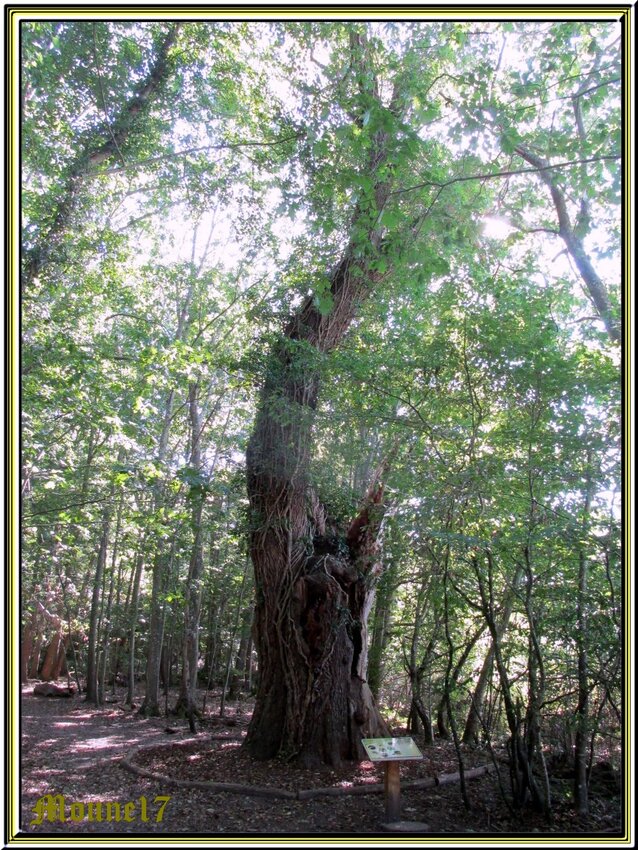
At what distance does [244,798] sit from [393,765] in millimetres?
1811

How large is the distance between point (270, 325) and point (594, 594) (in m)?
5.23

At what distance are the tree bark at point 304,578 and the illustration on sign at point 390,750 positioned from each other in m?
2.13

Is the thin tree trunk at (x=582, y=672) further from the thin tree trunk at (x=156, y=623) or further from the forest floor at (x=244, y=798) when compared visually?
the thin tree trunk at (x=156, y=623)

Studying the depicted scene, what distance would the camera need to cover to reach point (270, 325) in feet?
24.8

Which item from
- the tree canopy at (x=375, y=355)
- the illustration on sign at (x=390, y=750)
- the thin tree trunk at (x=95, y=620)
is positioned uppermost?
the tree canopy at (x=375, y=355)

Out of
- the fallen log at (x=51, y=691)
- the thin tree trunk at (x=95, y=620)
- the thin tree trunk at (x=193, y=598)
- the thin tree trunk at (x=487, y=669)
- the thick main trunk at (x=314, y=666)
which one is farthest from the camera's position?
the fallen log at (x=51, y=691)

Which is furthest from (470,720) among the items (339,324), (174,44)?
(174,44)

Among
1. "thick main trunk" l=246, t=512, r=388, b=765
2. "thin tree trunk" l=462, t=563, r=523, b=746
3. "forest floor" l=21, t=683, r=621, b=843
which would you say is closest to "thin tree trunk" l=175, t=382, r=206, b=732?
"forest floor" l=21, t=683, r=621, b=843

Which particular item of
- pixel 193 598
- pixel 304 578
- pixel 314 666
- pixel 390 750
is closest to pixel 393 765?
pixel 390 750

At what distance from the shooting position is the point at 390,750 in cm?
407

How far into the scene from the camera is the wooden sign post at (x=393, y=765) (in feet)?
13.2

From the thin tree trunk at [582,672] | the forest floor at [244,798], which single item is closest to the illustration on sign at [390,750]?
the forest floor at [244,798]

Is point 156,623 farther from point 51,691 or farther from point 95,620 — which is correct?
point 51,691
